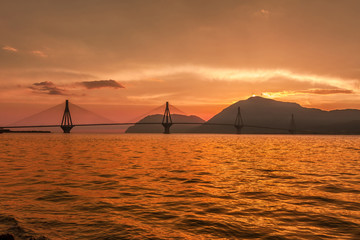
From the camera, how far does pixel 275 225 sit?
24.3ft

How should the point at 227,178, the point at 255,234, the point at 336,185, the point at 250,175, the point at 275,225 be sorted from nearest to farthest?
the point at 255,234
the point at 275,225
the point at 336,185
the point at 227,178
the point at 250,175

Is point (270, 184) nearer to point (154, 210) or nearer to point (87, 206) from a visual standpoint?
point (154, 210)

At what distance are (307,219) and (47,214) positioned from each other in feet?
25.4

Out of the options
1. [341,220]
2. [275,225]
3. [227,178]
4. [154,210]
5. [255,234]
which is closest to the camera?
[255,234]

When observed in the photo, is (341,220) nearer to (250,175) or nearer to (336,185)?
(336,185)

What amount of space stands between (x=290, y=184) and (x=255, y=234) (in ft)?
25.7

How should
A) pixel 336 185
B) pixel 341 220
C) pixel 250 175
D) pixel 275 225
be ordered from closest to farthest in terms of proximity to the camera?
1. pixel 275 225
2. pixel 341 220
3. pixel 336 185
4. pixel 250 175

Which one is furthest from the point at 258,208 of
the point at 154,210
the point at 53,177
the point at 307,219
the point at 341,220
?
the point at 53,177

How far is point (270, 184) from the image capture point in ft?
44.4

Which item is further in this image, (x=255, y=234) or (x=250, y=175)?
(x=250, y=175)

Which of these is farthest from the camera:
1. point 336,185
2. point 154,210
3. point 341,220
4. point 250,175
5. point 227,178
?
point 250,175

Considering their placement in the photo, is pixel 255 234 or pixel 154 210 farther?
pixel 154 210

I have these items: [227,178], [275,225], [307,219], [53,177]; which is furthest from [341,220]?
[53,177]

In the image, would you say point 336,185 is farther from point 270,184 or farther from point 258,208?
point 258,208
